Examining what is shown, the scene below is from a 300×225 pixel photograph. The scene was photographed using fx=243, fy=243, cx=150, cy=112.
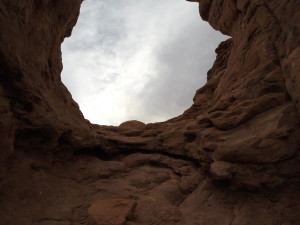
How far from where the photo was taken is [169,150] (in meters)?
11.2

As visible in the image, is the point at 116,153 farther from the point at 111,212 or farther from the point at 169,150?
the point at 111,212

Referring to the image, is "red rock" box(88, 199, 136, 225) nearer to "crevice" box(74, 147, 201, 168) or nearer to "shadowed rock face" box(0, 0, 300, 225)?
"shadowed rock face" box(0, 0, 300, 225)

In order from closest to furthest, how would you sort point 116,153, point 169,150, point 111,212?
point 111,212 < point 169,150 < point 116,153

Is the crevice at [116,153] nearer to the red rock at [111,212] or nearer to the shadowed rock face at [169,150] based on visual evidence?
the shadowed rock face at [169,150]

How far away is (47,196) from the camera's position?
766 centimetres

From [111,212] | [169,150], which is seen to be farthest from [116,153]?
[111,212]

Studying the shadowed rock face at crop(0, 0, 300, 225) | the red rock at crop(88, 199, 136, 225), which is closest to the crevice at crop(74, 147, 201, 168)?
the shadowed rock face at crop(0, 0, 300, 225)

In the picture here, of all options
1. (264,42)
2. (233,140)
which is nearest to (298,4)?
(264,42)

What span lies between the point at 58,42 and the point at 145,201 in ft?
26.9

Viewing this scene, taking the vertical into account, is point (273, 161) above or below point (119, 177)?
below

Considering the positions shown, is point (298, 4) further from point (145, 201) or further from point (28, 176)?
point (28, 176)

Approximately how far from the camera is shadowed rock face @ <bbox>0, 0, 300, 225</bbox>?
6638 mm

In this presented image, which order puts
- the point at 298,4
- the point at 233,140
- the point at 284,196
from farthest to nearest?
1. the point at 233,140
2. the point at 298,4
3. the point at 284,196

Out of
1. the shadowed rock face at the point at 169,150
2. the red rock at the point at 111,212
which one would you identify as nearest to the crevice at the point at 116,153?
the shadowed rock face at the point at 169,150
